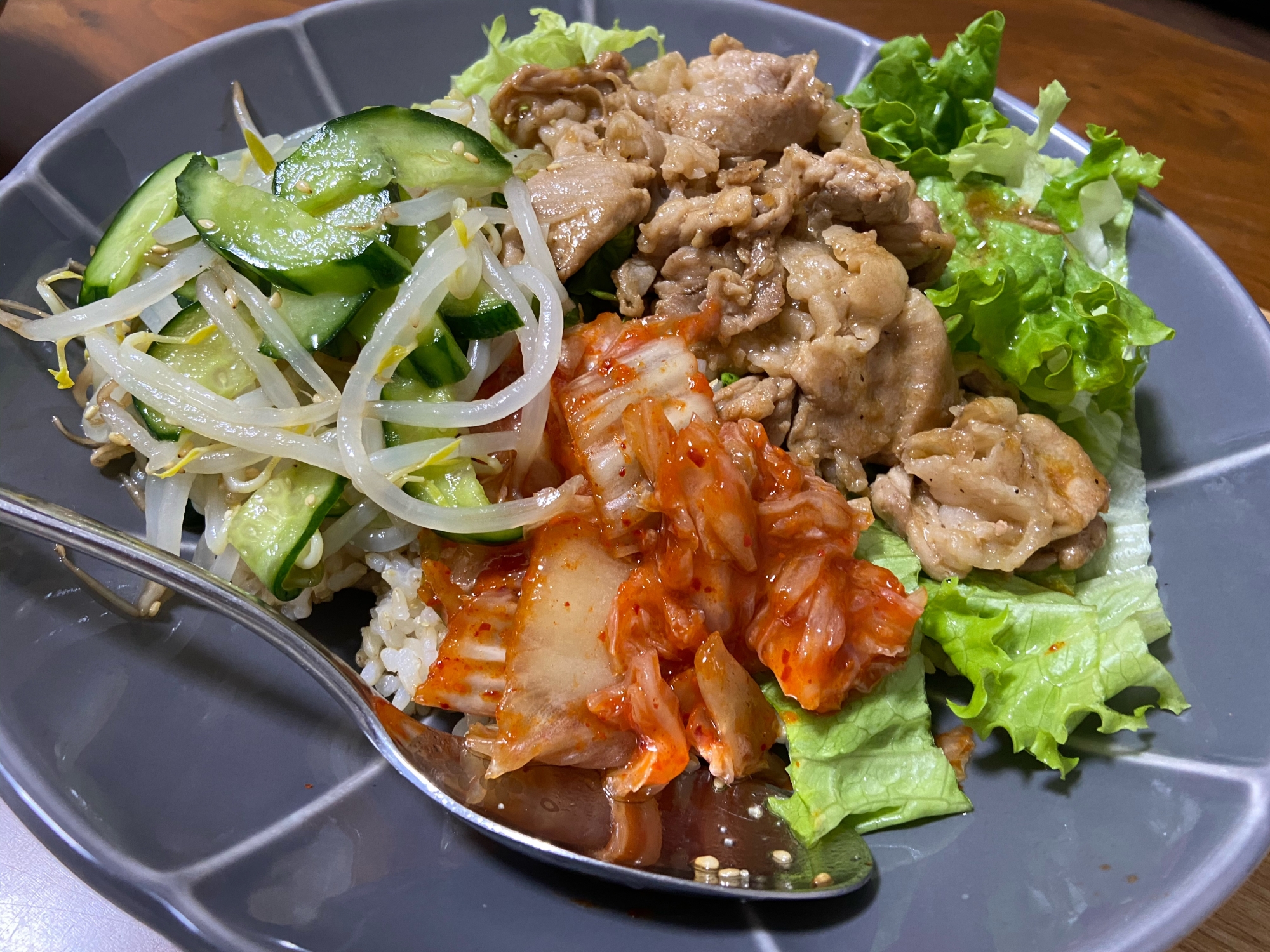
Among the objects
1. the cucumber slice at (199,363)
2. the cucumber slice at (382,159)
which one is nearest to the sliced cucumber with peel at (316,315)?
the cucumber slice at (199,363)

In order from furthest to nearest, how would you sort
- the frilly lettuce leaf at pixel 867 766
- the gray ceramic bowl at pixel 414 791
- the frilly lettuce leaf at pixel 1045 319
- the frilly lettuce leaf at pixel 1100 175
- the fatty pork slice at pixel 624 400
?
the frilly lettuce leaf at pixel 1100 175, the frilly lettuce leaf at pixel 1045 319, the fatty pork slice at pixel 624 400, the frilly lettuce leaf at pixel 867 766, the gray ceramic bowl at pixel 414 791

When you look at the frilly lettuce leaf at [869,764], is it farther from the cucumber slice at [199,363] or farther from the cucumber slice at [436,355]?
the cucumber slice at [199,363]

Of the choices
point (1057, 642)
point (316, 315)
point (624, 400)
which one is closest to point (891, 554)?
point (1057, 642)

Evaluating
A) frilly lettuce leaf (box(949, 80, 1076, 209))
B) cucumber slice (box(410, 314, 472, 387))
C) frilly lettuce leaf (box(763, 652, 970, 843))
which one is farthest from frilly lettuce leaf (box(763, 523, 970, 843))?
A: frilly lettuce leaf (box(949, 80, 1076, 209))

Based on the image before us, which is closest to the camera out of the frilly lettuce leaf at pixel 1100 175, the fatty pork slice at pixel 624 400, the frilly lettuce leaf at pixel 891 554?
the fatty pork slice at pixel 624 400

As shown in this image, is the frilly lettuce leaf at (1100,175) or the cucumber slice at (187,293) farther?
the frilly lettuce leaf at (1100,175)

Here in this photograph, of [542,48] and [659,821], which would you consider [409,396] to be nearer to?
[659,821]

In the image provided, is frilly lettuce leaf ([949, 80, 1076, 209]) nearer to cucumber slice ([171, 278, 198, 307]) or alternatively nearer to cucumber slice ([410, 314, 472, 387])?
cucumber slice ([410, 314, 472, 387])

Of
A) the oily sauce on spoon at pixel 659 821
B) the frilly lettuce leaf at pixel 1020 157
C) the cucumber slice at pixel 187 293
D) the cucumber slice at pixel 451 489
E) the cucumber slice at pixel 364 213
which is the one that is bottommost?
the oily sauce on spoon at pixel 659 821
